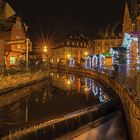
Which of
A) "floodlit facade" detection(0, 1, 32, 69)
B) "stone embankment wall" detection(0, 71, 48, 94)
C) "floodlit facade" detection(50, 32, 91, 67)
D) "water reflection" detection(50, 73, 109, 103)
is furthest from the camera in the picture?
"floodlit facade" detection(50, 32, 91, 67)

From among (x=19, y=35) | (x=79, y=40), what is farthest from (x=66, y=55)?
(x=19, y=35)

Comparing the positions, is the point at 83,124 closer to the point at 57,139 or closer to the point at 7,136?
the point at 57,139

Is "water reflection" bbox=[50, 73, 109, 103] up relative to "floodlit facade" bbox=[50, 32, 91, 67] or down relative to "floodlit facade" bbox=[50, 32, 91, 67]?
down

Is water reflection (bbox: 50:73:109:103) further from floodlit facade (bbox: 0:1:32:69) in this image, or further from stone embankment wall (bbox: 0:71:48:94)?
floodlit facade (bbox: 0:1:32:69)

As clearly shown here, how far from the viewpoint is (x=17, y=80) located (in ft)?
118

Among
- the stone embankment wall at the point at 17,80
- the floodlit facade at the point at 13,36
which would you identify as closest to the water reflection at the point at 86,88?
the stone embankment wall at the point at 17,80

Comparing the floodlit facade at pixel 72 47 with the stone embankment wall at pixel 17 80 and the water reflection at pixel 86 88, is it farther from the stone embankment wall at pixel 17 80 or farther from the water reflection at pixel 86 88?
the water reflection at pixel 86 88

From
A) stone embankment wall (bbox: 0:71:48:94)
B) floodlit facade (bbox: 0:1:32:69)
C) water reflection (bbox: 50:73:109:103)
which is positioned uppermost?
floodlit facade (bbox: 0:1:32:69)

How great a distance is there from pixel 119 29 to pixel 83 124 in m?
87.1

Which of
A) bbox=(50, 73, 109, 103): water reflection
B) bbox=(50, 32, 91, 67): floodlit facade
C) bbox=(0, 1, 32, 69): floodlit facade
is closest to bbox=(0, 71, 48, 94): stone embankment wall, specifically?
bbox=(50, 73, 109, 103): water reflection

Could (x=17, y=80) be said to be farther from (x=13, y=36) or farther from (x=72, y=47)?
(x=72, y=47)

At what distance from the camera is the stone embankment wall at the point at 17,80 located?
3097 cm

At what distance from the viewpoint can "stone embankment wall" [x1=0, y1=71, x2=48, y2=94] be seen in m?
31.0

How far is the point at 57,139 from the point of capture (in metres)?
15.8
